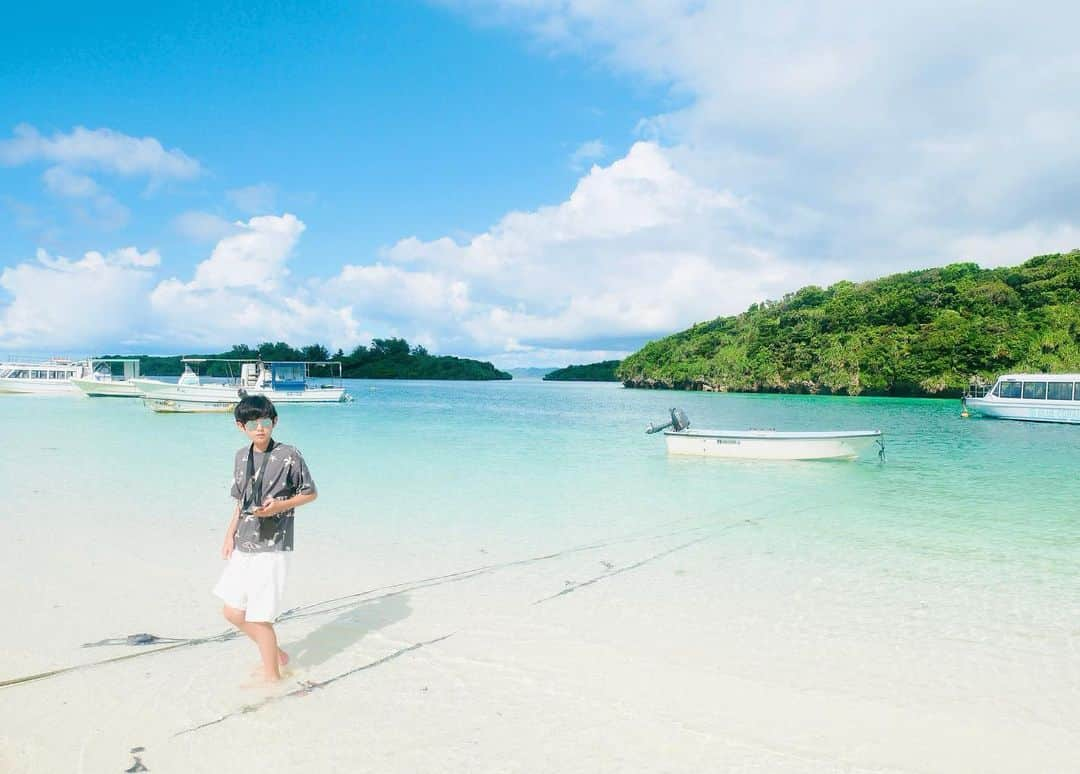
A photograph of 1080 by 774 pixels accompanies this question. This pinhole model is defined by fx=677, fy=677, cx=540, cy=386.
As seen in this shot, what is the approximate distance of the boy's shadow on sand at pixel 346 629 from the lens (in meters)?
5.56

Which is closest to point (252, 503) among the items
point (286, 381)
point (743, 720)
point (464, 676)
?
point (464, 676)

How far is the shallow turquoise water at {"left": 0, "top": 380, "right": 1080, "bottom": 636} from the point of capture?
9.55m

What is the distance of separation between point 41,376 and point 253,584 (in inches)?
2952

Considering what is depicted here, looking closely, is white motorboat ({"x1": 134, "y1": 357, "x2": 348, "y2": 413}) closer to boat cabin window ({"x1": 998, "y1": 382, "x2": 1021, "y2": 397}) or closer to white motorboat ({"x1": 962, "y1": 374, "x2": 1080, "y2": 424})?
white motorboat ({"x1": 962, "y1": 374, "x2": 1080, "y2": 424})

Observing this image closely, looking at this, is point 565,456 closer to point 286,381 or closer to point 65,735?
point 65,735

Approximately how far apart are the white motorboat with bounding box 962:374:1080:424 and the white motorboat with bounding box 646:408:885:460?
24.2 m

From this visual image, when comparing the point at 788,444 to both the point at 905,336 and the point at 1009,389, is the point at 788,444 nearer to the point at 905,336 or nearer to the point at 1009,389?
the point at 1009,389

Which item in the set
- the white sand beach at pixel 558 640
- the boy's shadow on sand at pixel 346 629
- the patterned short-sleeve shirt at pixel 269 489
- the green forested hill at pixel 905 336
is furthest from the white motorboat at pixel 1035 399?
the patterned short-sleeve shirt at pixel 269 489

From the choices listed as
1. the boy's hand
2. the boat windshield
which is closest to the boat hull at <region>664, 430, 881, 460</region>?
the boy's hand

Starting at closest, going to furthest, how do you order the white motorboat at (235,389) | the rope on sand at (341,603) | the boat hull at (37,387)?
the rope on sand at (341,603) < the white motorboat at (235,389) < the boat hull at (37,387)

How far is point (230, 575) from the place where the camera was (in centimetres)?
450

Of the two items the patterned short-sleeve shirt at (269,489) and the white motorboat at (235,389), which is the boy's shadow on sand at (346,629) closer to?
the patterned short-sleeve shirt at (269,489)

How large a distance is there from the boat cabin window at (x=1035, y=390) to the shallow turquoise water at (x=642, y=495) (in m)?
11.8

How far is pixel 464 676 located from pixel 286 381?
173 feet
